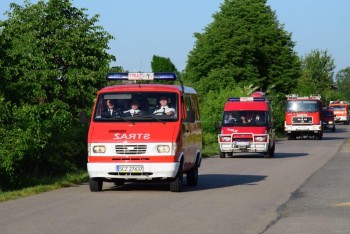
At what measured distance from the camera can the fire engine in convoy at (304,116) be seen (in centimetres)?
5875

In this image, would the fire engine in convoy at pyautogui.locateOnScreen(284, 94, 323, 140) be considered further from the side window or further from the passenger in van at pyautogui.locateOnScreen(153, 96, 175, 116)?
the passenger in van at pyautogui.locateOnScreen(153, 96, 175, 116)

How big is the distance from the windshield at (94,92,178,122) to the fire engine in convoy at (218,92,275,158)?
16.2 meters

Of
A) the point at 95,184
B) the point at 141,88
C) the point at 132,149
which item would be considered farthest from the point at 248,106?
the point at 132,149

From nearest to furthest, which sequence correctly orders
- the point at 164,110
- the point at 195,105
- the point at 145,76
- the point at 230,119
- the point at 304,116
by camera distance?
the point at 164,110, the point at 145,76, the point at 195,105, the point at 230,119, the point at 304,116

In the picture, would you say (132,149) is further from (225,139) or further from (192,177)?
(225,139)

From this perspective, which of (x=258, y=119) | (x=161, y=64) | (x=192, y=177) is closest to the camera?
(x=192, y=177)

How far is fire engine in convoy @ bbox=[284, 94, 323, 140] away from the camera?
58750 millimetres

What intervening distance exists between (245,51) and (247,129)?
152 ft

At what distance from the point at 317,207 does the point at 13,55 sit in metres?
10.7

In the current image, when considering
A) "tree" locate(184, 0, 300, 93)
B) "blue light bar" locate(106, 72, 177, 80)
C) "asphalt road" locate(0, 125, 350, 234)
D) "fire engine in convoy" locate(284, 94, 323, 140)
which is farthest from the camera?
"tree" locate(184, 0, 300, 93)

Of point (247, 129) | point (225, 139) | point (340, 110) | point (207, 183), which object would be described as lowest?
point (207, 183)

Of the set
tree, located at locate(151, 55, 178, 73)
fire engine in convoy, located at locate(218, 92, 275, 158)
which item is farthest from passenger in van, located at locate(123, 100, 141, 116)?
tree, located at locate(151, 55, 178, 73)

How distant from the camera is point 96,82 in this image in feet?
156

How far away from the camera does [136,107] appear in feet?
60.0
